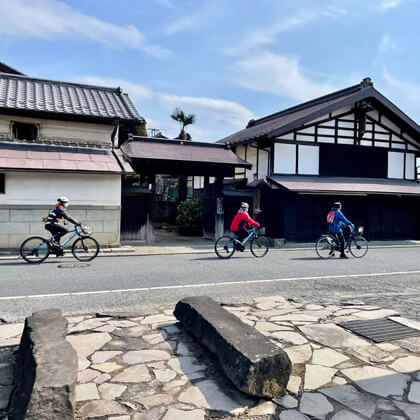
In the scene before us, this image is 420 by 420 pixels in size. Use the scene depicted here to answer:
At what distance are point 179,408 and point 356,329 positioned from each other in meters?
2.87

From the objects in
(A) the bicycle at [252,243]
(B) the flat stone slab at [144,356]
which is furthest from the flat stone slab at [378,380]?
(A) the bicycle at [252,243]

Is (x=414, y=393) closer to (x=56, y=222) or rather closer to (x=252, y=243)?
(x=252, y=243)

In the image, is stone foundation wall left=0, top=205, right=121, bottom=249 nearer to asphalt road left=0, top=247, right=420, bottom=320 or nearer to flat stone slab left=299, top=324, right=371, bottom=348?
asphalt road left=0, top=247, right=420, bottom=320

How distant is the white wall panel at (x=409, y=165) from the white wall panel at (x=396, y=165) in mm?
299

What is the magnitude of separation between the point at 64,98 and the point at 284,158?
1052cm

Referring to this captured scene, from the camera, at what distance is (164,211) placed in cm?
2609

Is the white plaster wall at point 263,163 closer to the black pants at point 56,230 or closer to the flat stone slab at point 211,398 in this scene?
the black pants at point 56,230

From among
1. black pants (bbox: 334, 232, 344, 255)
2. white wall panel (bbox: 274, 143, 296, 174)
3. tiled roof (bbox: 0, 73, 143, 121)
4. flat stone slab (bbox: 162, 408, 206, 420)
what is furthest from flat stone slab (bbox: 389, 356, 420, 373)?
white wall panel (bbox: 274, 143, 296, 174)

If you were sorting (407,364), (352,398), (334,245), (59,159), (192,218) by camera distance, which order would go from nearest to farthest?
(352,398), (407,364), (334,245), (59,159), (192,218)

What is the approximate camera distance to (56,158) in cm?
1394

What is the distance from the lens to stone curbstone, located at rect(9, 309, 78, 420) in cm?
258

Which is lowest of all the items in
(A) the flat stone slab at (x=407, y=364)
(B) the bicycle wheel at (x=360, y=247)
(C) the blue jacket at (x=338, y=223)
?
(A) the flat stone slab at (x=407, y=364)

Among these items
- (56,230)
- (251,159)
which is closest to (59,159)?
(56,230)

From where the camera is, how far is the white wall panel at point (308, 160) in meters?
18.5
